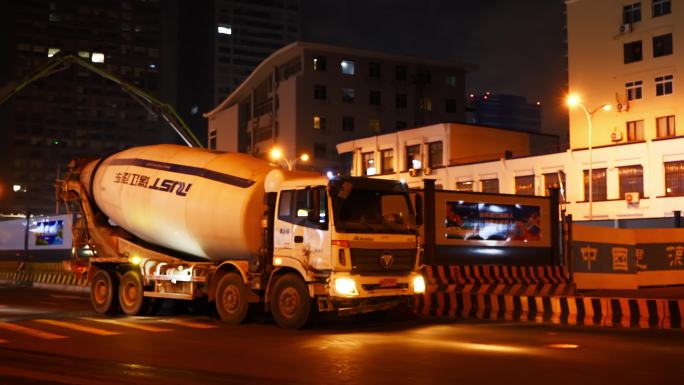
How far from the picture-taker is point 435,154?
2437 inches

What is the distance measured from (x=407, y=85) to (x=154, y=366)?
243 ft

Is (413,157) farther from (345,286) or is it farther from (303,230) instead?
(345,286)

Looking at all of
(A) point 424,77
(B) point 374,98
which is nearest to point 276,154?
(B) point 374,98

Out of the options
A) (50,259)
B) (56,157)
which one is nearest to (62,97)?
(56,157)

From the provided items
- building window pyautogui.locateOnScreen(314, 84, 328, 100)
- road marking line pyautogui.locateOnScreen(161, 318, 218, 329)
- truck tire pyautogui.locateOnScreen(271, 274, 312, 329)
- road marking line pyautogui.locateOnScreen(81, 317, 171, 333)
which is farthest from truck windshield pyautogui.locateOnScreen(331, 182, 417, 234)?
building window pyautogui.locateOnScreen(314, 84, 328, 100)

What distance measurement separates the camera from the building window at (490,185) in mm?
56469

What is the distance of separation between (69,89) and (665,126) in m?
142

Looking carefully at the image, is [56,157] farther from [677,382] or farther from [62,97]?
[677,382]

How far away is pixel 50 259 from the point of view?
38.2 metres

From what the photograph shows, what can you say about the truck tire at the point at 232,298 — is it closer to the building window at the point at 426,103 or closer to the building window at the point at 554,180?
the building window at the point at 554,180

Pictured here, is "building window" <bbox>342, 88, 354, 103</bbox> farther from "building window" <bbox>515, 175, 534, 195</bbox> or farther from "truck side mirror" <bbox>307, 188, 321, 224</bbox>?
"truck side mirror" <bbox>307, 188, 321, 224</bbox>

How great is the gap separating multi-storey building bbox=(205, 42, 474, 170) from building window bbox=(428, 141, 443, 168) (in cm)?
1709

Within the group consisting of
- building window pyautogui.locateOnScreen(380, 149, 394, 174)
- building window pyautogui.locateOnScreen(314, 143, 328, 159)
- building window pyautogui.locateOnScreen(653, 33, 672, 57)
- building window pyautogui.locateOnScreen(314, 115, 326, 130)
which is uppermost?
building window pyautogui.locateOnScreen(653, 33, 672, 57)

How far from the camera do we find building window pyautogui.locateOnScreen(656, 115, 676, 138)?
50594mm
